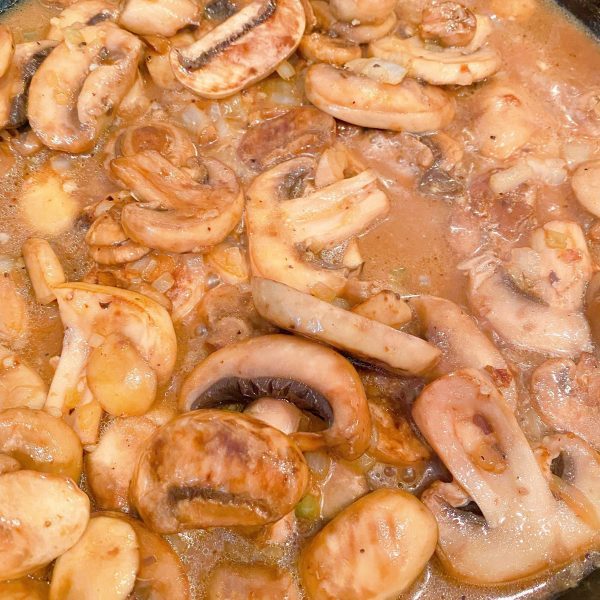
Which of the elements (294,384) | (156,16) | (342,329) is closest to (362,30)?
(156,16)

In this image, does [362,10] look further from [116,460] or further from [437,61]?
[116,460]

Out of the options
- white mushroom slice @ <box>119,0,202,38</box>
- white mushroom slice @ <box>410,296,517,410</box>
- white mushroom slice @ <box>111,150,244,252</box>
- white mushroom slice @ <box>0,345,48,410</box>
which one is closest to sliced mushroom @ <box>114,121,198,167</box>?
white mushroom slice @ <box>111,150,244,252</box>

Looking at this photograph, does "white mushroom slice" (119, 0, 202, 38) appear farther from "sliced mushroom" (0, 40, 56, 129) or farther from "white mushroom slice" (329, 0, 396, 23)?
"white mushroom slice" (329, 0, 396, 23)

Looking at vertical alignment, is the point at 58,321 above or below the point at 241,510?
below

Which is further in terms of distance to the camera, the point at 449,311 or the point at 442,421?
the point at 449,311

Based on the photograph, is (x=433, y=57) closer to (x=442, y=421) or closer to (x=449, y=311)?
(x=449, y=311)

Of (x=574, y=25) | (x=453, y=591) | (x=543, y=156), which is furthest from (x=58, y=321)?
(x=574, y=25)

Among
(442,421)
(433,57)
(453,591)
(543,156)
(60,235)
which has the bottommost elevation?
(453,591)
